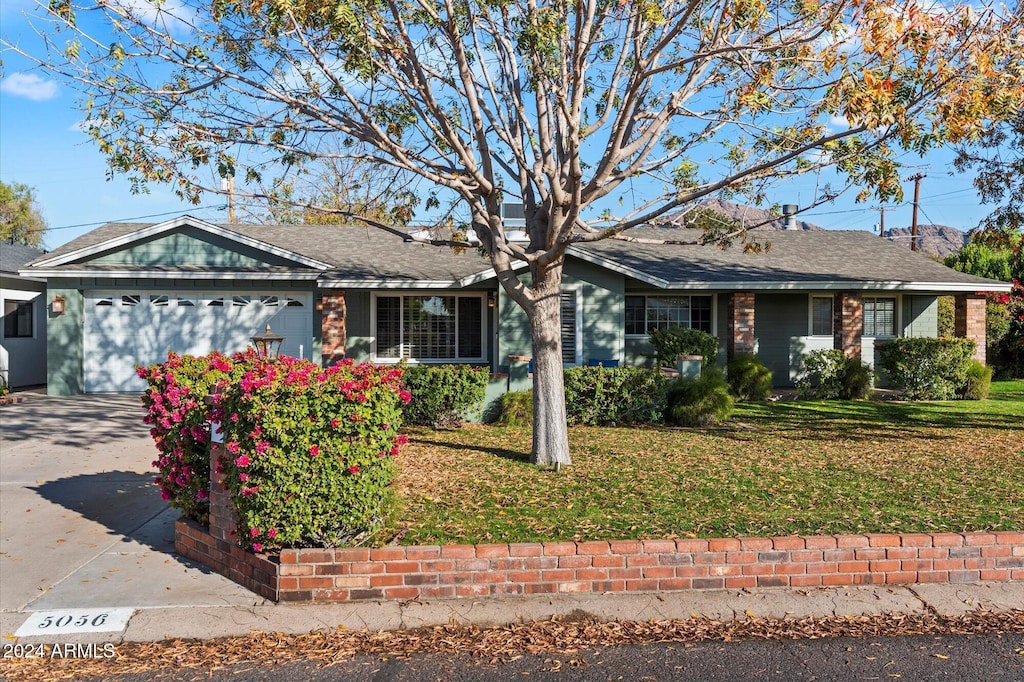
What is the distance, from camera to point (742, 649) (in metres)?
4.45

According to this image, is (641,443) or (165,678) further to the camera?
(641,443)

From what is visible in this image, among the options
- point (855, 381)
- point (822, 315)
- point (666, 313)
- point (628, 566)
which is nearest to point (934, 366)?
point (855, 381)

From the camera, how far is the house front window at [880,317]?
735 inches

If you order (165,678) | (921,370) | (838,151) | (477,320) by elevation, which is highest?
(838,151)

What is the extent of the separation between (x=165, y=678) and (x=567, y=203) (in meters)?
5.85

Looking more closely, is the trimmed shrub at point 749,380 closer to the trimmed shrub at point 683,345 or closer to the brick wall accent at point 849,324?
the trimmed shrub at point 683,345

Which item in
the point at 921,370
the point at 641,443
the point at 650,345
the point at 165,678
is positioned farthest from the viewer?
the point at 650,345

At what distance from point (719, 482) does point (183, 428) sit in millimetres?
5059

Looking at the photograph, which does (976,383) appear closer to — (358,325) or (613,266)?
(613,266)

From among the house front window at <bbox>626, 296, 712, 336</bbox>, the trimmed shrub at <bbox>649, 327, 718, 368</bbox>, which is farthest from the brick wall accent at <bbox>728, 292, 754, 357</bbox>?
the house front window at <bbox>626, 296, 712, 336</bbox>

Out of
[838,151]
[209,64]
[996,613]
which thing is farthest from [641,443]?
[209,64]

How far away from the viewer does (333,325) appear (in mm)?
15891

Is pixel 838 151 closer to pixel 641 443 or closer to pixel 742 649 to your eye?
pixel 641 443

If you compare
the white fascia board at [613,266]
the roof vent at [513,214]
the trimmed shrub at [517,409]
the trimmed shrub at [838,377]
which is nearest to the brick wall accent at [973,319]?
the trimmed shrub at [838,377]
